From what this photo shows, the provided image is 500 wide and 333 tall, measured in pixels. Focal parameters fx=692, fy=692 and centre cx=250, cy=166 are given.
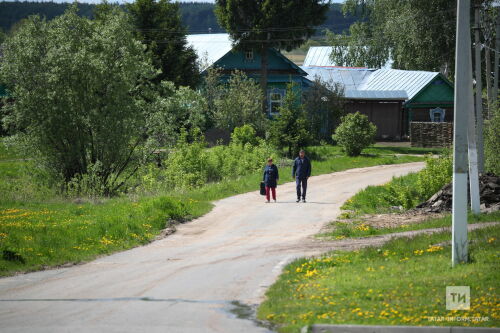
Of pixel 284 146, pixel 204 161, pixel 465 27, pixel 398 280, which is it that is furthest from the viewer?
pixel 284 146

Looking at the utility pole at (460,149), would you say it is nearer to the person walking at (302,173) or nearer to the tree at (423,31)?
the person walking at (302,173)

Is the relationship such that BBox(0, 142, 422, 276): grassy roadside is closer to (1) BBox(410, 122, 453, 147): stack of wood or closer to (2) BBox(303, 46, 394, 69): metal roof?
(1) BBox(410, 122, 453, 147): stack of wood

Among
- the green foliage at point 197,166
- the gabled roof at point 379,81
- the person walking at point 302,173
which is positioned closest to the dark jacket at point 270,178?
the person walking at point 302,173

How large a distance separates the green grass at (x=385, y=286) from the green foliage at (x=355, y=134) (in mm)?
25967

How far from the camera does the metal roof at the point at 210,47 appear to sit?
57.6 meters

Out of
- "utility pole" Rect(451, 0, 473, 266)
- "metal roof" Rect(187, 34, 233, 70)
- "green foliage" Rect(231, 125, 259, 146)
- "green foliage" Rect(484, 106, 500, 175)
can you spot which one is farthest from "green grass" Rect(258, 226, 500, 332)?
"metal roof" Rect(187, 34, 233, 70)

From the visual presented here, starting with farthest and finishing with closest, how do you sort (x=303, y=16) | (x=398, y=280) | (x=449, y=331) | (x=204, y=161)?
(x=303, y=16), (x=204, y=161), (x=398, y=280), (x=449, y=331)

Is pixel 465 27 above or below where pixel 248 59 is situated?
below

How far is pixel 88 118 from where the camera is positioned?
30969mm

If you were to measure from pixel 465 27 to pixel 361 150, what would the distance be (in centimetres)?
2986

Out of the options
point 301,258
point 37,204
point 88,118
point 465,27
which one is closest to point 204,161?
point 88,118

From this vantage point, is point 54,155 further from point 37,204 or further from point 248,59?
point 248,59

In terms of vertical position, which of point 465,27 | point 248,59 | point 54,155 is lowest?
point 54,155

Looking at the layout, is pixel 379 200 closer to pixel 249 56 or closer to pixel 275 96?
pixel 275 96
